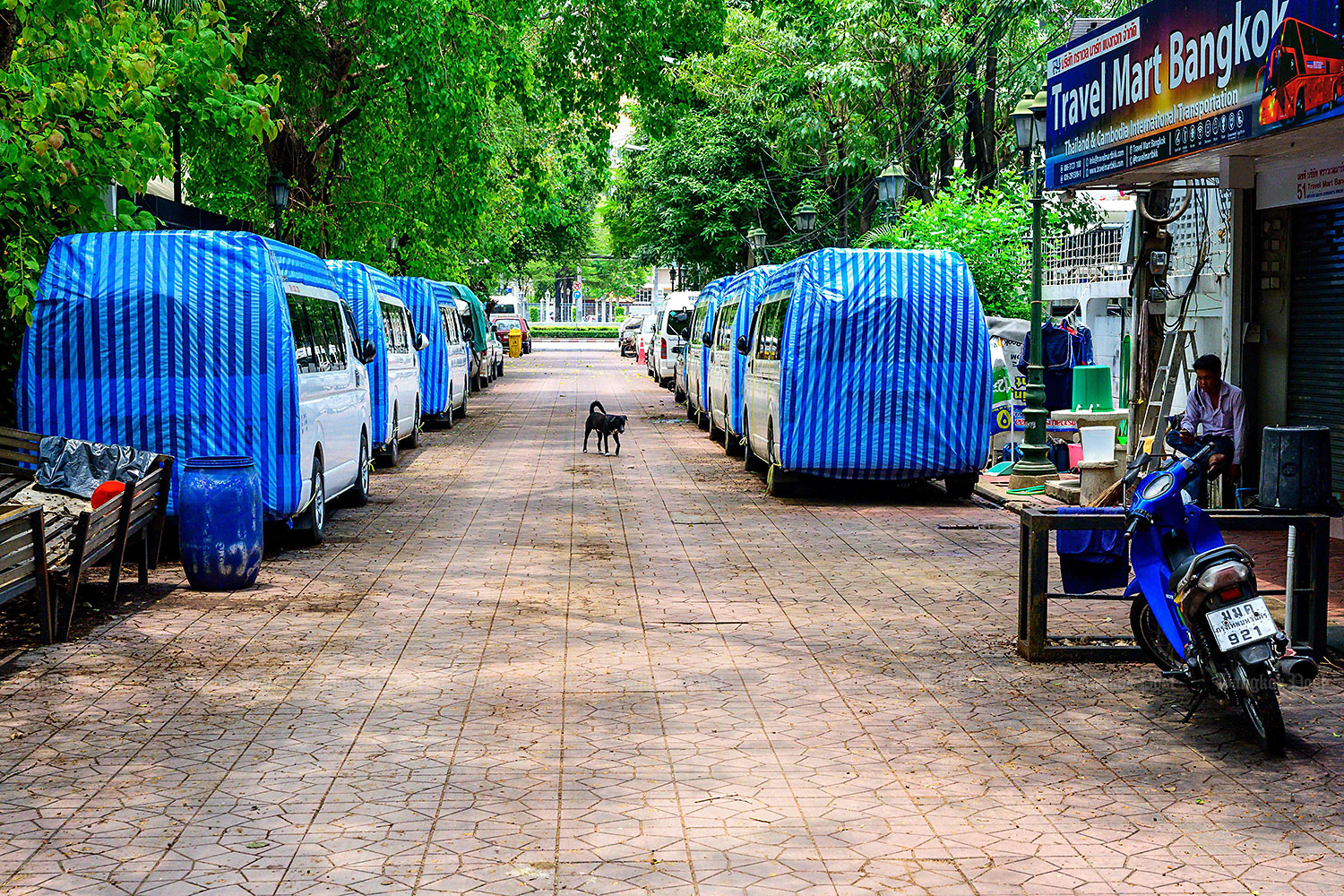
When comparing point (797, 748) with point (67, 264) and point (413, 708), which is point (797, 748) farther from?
point (67, 264)

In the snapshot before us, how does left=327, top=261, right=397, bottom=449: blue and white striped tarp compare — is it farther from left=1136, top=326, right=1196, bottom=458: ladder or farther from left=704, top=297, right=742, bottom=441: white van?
left=1136, top=326, right=1196, bottom=458: ladder

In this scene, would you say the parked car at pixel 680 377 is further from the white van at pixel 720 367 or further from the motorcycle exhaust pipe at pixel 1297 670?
the motorcycle exhaust pipe at pixel 1297 670

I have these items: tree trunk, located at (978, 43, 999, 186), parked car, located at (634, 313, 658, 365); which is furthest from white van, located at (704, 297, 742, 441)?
parked car, located at (634, 313, 658, 365)

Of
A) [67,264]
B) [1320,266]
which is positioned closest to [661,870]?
[67,264]

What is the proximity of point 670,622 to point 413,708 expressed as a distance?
2.46 meters

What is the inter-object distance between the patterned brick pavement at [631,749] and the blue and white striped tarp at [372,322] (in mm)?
7939

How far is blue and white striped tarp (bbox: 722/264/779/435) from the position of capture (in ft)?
63.1

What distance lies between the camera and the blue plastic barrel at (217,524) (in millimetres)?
9891

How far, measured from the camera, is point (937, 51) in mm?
25938

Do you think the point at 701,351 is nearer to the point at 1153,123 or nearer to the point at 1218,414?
the point at 1218,414

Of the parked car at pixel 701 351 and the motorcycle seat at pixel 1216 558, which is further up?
the parked car at pixel 701 351

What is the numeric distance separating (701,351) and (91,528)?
18325 millimetres

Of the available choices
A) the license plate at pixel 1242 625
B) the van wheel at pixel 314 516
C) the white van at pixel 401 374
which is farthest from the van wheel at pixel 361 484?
the license plate at pixel 1242 625

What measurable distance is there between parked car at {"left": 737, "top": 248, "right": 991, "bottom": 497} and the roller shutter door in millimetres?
3017
